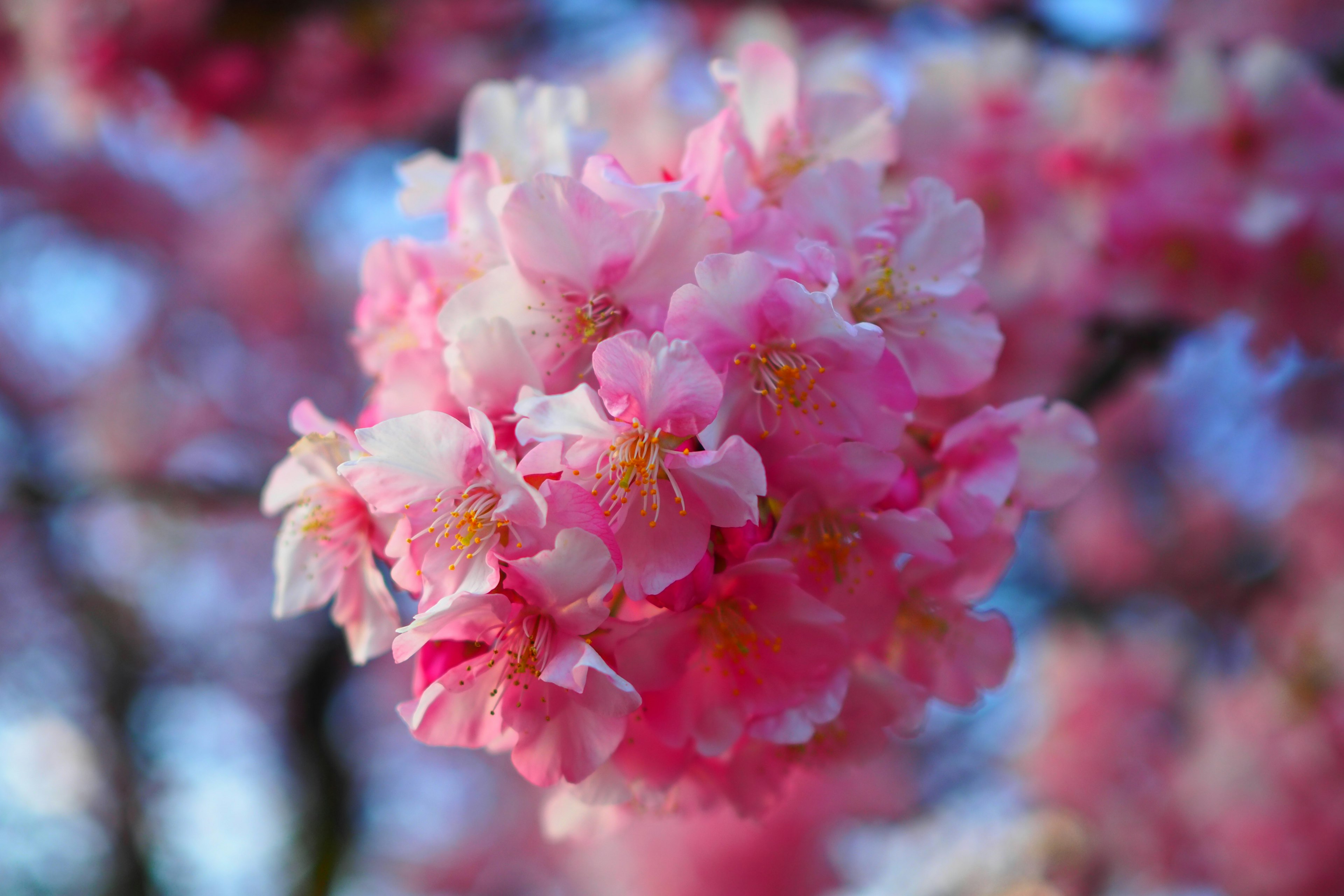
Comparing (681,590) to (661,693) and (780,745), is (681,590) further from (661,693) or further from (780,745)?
(780,745)

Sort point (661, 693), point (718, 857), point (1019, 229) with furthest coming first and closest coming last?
point (718, 857) < point (1019, 229) < point (661, 693)

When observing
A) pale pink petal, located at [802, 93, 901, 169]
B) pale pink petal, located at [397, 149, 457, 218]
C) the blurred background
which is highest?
pale pink petal, located at [802, 93, 901, 169]

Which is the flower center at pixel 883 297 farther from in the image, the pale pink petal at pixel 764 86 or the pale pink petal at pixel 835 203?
the pale pink petal at pixel 764 86

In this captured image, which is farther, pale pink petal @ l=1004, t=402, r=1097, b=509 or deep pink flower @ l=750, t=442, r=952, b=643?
pale pink petal @ l=1004, t=402, r=1097, b=509

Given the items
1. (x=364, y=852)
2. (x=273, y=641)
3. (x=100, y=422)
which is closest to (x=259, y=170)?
(x=100, y=422)

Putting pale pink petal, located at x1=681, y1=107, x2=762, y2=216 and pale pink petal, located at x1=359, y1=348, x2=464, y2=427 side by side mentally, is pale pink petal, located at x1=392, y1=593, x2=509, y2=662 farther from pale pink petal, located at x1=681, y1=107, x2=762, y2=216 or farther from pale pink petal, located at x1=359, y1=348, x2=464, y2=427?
pale pink petal, located at x1=681, y1=107, x2=762, y2=216

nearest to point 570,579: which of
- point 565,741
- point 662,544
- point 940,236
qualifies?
point 662,544

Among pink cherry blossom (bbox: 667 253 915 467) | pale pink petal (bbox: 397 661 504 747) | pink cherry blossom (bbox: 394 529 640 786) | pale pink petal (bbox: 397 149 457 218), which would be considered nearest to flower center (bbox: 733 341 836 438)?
pink cherry blossom (bbox: 667 253 915 467)
